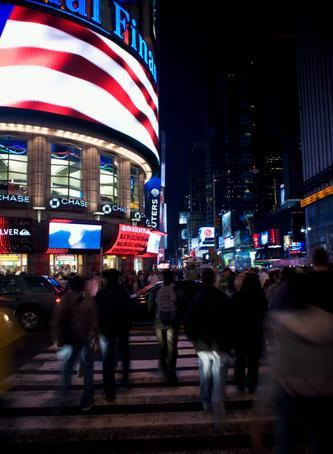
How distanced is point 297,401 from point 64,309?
3.95 meters

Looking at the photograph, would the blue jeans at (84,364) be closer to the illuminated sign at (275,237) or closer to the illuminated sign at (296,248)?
the illuminated sign at (296,248)

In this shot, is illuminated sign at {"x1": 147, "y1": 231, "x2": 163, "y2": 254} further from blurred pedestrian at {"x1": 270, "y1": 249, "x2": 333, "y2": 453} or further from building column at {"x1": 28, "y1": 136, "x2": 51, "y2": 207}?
blurred pedestrian at {"x1": 270, "y1": 249, "x2": 333, "y2": 453}

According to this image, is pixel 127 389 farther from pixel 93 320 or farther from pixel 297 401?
pixel 297 401

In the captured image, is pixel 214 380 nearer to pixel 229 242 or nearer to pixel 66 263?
pixel 66 263

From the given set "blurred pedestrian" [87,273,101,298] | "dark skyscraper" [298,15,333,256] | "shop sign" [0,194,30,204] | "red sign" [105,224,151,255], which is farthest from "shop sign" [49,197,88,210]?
"dark skyscraper" [298,15,333,256]

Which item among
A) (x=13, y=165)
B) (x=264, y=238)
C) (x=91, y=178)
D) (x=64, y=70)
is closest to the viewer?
(x=13, y=165)

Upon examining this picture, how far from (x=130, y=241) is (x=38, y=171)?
9657 millimetres

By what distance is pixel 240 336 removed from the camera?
6.60 m

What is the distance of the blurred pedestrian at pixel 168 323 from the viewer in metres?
7.21

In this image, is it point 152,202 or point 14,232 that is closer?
point 14,232

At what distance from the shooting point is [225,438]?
4.71 m

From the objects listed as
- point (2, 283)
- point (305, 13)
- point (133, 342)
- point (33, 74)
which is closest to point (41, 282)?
point (2, 283)

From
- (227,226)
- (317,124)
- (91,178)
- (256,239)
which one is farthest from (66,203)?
(227,226)

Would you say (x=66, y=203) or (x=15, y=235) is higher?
(x=66, y=203)
